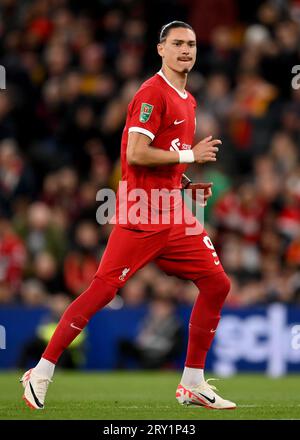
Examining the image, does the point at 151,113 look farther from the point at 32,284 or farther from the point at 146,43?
the point at 146,43

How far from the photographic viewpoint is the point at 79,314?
830 cm

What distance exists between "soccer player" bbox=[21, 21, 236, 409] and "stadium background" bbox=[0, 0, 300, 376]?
21.2 feet

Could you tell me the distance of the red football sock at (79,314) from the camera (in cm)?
830

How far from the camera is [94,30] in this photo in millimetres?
19906

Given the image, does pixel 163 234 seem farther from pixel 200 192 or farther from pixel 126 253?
pixel 200 192

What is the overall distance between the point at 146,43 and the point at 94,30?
1039mm

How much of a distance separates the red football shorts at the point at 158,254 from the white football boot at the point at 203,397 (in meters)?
0.82

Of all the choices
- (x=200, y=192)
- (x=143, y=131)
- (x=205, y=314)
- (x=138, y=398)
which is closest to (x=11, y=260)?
(x=138, y=398)

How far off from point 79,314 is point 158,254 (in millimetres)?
749

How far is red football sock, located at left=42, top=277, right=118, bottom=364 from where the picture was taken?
8.30m

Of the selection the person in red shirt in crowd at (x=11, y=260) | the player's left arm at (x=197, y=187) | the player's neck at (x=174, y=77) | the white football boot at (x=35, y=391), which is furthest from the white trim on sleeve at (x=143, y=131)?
the person in red shirt in crowd at (x=11, y=260)

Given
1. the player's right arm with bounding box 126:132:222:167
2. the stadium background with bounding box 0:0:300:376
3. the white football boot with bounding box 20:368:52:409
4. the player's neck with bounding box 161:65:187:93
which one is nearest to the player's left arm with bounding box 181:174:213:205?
the player's right arm with bounding box 126:132:222:167
